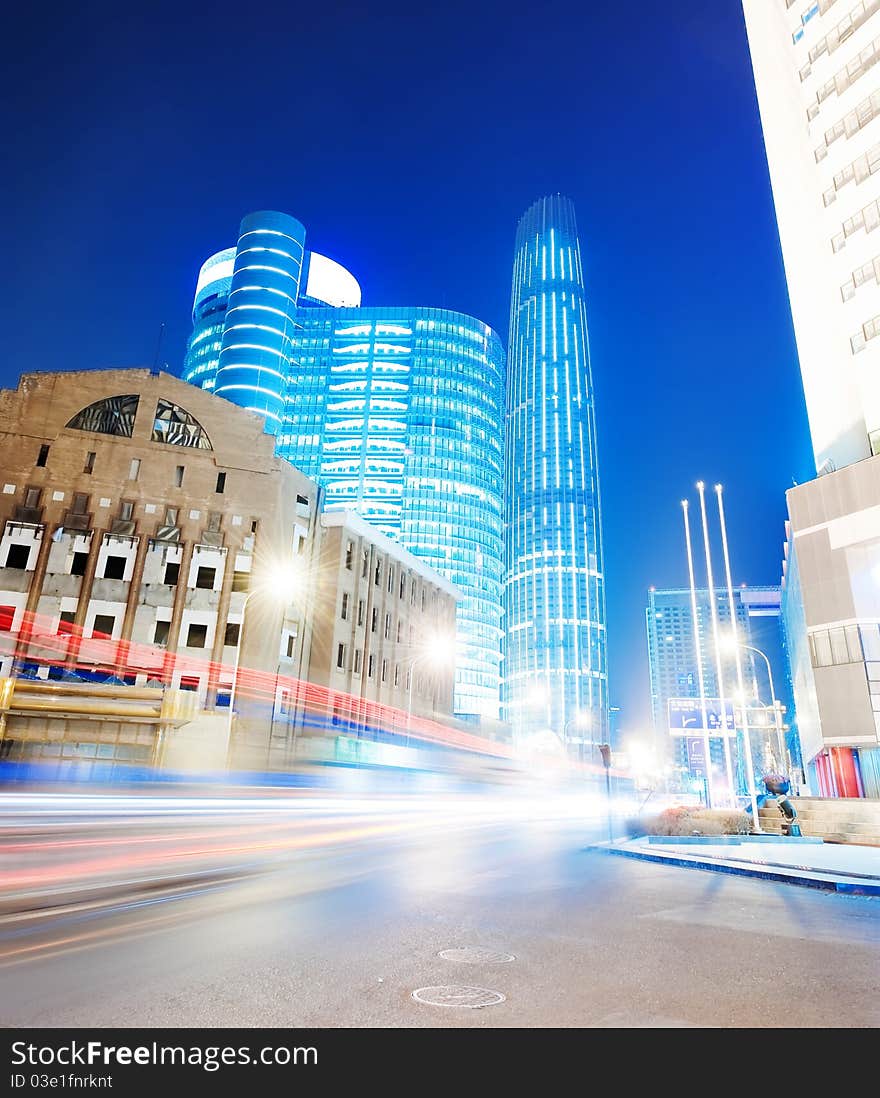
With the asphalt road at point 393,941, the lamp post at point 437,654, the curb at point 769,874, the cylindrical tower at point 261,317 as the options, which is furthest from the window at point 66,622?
the cylindrical tower at point 261,317

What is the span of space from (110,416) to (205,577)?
15249mm

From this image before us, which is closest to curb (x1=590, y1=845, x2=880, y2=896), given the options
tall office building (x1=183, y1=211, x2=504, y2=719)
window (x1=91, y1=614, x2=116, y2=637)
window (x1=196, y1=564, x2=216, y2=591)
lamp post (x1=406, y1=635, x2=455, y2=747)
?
window (x1=196, y1=564, x2=216, y2=591)

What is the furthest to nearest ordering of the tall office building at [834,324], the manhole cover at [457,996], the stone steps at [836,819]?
the tall office building at [834,324] < the stone steps at [836,819] < the manhole cover at [457,996]

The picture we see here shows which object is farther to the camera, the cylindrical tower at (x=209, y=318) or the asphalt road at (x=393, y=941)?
the cylindrical tower at (x=209, y=318)

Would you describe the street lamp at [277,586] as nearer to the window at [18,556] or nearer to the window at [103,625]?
the window at [103,625]

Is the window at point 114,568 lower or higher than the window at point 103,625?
higher

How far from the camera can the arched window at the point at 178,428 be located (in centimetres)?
5444

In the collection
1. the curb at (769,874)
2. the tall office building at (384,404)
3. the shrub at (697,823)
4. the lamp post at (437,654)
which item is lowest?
the curb at (769,874)

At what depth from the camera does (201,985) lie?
18.6ft

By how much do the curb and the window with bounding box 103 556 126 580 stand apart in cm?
4193

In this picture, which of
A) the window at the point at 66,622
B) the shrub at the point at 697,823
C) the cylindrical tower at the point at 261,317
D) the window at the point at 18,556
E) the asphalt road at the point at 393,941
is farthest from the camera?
the cylindrical tower at the point at 261,317

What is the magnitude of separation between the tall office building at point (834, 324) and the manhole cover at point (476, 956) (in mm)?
39660

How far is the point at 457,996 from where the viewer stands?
552cm

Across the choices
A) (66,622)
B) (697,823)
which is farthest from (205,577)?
(697,823)
